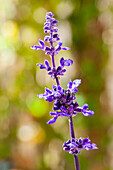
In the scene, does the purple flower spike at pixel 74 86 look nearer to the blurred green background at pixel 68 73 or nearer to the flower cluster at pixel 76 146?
the flower cluster at pixel 76 146

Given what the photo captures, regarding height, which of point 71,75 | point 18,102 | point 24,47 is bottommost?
point 18,102

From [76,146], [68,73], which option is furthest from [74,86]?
[68,73]

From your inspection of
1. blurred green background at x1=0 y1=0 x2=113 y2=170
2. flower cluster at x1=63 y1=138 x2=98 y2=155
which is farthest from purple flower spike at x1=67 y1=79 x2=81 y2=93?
blurred green background at x1=0 y1=0 x2=113 y2=170

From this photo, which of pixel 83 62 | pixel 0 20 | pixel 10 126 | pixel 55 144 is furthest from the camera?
pixel 10 126

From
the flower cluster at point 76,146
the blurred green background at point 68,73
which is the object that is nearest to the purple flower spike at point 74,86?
the flower cluster at point 76,146

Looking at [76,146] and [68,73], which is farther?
[68,73]

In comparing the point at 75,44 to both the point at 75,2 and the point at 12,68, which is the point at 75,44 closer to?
the point at 75,2

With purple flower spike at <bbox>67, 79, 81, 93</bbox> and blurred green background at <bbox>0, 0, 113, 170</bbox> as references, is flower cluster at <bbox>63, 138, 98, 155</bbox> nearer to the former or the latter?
purple flower spike at <bbox>67, 79, 81, 93</bbox>

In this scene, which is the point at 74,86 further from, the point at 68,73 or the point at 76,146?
the point at 68,73

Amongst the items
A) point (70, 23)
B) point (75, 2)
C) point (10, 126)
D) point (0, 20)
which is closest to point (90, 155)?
point (10, 126)
